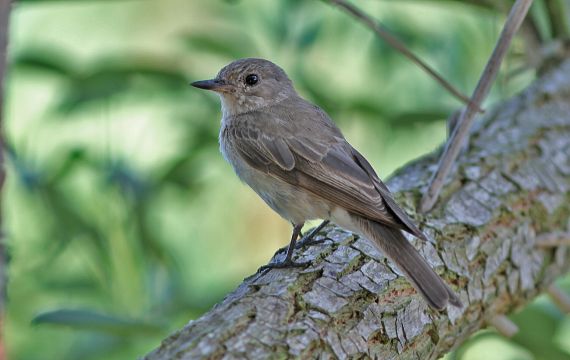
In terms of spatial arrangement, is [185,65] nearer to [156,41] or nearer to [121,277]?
[121,277]

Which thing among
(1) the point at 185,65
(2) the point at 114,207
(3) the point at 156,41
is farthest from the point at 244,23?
(3) the point at 156,41

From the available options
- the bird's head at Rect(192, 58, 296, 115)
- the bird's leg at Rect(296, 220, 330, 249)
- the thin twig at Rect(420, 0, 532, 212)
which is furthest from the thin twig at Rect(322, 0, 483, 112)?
the bird's head at Rect(192, 58, 296, 115)

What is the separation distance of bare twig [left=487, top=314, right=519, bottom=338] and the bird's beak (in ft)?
5.48

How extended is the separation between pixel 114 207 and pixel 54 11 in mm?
3085

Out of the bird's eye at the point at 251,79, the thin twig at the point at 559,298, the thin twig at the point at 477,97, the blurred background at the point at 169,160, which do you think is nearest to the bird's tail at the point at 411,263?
the thin twig at the point at 477,97

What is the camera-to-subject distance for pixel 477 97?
3.24m

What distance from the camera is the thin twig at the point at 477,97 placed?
124 inches

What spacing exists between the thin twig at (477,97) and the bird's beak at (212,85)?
46.1 inches

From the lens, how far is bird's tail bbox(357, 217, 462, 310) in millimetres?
2641

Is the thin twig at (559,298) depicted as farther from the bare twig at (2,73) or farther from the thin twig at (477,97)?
the bare twig at (2,73)

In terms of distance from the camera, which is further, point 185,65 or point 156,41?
point 156,41

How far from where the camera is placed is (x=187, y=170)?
395 centimetres

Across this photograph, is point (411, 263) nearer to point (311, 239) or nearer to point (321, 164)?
point (311, 239)

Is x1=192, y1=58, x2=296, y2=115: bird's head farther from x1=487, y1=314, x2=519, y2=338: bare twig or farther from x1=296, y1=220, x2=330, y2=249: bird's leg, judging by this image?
x1=487, y1=314, x2=519, y2=338: bare twig
